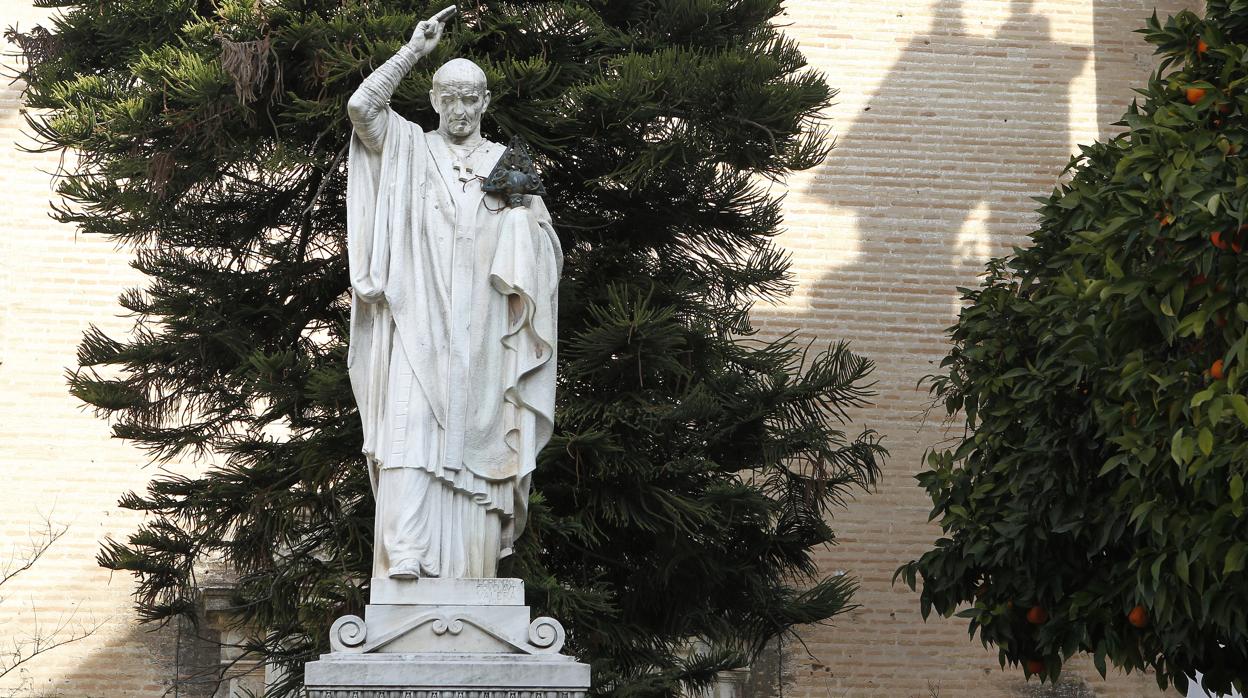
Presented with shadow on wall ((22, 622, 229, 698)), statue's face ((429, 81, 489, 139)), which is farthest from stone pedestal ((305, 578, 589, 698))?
shadow on wall ((22, 622, 229, 698))

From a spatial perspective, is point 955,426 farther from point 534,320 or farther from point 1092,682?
point 534,320

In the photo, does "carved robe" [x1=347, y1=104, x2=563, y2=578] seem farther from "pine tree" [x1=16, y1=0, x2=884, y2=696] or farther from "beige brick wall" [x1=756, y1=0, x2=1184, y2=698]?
"beige brick wall" [x1=756, y1=0, x2=1184, y2=698]

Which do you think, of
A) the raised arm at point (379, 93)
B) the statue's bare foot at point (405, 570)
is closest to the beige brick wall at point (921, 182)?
the raised arm at point (379, 93)

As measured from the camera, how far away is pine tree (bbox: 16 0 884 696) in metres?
11.6

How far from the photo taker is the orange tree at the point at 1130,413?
838 centimetres

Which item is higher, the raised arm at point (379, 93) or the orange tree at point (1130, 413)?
the raised arm at point (379, 93)

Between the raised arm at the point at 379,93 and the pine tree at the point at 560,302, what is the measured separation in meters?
4.36

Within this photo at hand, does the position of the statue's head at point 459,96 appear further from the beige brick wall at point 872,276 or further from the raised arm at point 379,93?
the beige brick wall at point 872,276

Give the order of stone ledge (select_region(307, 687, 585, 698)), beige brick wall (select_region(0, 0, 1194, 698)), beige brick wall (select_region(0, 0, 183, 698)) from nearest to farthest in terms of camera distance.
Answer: stone ledge (select_region(307, 687, 585, 698))
beige brick wall (select_region(0, 0, 183, 698))
beige brick wall (select_region(0, 0, 1194, 698))

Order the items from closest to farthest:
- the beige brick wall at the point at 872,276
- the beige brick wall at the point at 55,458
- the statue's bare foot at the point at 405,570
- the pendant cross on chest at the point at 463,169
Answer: the statue's bare foot at the point at 405,570
the pendant cross on chest at the point at 463,169
the beige brick wall at the point at 55,458
the beige brick wall at the point at 872,276

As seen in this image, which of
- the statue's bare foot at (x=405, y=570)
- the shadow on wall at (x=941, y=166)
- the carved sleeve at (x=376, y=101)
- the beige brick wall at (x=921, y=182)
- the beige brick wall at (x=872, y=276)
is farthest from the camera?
the shadow on wall at (x=941, y=166)

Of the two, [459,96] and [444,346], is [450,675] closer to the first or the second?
[444,346]

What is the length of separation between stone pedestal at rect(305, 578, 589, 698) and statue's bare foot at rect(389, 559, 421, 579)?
0.09 feet

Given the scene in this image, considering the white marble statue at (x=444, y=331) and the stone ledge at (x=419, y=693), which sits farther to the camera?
the white marble statue at (x=444, y=331)
